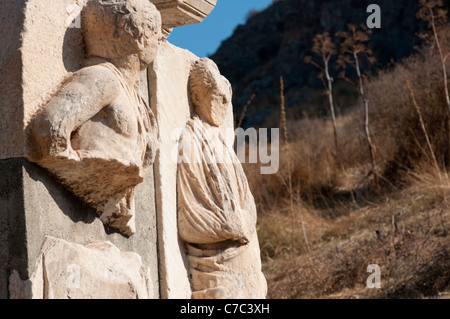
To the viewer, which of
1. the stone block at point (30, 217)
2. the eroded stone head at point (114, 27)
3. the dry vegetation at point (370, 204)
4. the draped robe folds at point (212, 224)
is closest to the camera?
the stone block at point (30, 217)

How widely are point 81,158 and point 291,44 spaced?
26.5 meters

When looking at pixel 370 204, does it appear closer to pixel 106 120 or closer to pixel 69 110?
pixel 106 120

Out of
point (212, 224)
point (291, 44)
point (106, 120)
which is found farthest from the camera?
point (291, 44)

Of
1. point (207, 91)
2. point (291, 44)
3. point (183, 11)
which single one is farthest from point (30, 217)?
point (291, 44)

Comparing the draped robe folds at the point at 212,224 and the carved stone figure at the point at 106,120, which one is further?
the draped robe folds at the point at 212,224

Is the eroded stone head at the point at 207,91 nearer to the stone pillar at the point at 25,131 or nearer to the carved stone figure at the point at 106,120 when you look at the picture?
the carved stone figure at the point at 106,120

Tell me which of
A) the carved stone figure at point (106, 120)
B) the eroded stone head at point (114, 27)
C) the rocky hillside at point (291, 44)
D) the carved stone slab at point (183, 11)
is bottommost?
the carved stone figure at point (106, 120)

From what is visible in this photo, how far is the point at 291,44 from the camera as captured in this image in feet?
92.5

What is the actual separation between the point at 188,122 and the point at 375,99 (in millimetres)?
8883

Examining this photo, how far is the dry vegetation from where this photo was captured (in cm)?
636

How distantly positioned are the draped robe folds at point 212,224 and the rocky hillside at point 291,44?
1827 centimetres

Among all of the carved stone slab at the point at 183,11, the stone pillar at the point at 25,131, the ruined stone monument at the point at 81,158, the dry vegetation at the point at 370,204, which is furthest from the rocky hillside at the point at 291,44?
the stone pillar at the point at 25,131

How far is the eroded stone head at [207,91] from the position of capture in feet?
10.4

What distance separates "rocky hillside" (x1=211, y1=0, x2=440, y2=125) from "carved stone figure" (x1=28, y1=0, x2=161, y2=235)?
736 inches
